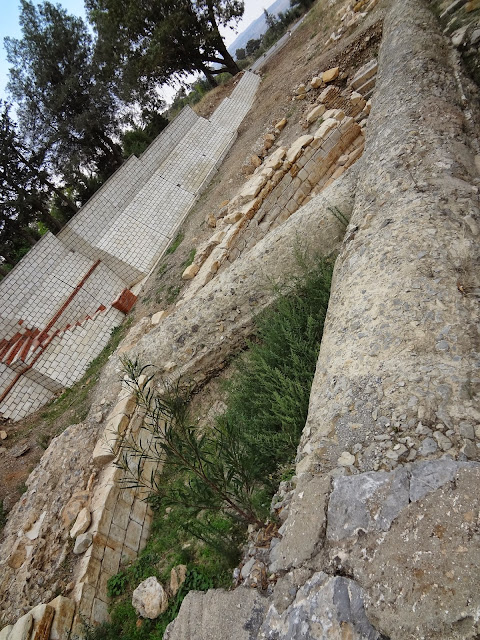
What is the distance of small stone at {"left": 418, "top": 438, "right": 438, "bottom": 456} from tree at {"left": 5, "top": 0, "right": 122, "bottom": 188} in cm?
1541

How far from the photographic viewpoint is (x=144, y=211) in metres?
11.4

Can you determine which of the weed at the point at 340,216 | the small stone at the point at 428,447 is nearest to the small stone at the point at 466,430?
the small stone at the point at 428,447

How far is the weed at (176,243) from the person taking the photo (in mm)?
10368

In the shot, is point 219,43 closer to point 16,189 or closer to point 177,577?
point 16,189

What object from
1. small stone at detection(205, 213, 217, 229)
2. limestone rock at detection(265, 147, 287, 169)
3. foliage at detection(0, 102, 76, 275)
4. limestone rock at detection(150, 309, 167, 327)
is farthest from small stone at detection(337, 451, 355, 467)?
foliage at detection(0, 102, 76, 275)

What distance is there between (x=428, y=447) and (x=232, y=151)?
40.5 ft

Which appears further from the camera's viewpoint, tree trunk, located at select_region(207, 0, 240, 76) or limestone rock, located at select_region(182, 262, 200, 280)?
tree trunk, located at select_region(207, 0, 240, 76)

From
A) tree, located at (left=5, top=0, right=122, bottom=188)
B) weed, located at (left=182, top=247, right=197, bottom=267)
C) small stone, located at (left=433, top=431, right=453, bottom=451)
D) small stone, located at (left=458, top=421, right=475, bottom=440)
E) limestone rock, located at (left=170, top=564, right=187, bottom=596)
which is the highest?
tree, located at (left=5, top=0, right=122, bottom=188)

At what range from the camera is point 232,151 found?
12797 mm

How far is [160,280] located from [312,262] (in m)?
5.20

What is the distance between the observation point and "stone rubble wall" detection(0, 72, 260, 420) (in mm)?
8453

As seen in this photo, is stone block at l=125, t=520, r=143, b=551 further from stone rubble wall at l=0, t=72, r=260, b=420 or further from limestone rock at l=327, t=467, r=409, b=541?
stone rubble wall at l=0, t=72, r=260, b=420

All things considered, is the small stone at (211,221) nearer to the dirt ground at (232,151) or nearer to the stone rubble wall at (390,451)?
the dirt ground at (232,151)

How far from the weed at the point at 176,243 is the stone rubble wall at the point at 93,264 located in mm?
386
